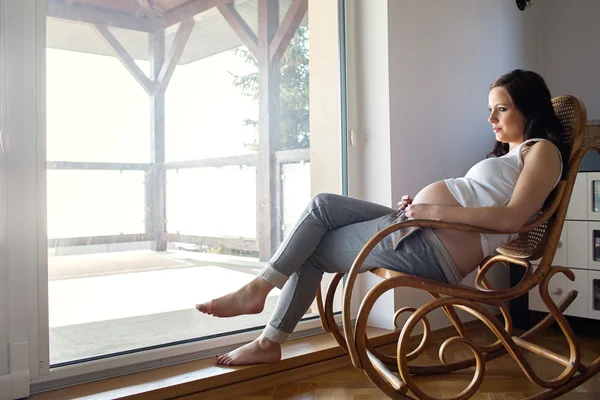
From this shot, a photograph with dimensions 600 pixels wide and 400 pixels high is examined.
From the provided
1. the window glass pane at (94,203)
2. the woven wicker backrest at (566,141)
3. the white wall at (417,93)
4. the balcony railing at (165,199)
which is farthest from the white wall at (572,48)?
the window glass pane at (94,203)

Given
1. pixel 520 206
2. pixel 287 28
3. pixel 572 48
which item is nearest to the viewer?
pixel 520 206

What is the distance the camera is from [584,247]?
102 inches

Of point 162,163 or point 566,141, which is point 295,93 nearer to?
point 162,163

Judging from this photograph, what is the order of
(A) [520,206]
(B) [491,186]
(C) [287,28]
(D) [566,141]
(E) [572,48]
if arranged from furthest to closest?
(E) [572,48]
(C) [287,28]
(D) [566,141]
(B) [491,186]
(A) [520,206]

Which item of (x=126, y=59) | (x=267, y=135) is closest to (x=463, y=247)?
(x=267, y=135)

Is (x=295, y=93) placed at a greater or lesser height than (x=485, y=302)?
greater

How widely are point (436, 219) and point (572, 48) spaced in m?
2.19

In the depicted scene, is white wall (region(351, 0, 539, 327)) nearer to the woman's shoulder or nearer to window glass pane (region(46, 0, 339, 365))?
window glass pane (region(46, 0, 339, 365))

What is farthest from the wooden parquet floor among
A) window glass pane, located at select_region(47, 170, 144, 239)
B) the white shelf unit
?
window glass pane, located at select_region(47, 170, 144, 239)

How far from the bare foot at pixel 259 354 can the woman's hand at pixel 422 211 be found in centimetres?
67

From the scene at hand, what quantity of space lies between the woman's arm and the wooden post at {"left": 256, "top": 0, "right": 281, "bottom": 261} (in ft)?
2.90

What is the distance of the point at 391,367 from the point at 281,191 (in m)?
0.90

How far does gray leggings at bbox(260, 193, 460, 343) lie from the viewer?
1750 millimetres

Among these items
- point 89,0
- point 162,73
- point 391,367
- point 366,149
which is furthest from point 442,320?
point 89,0
